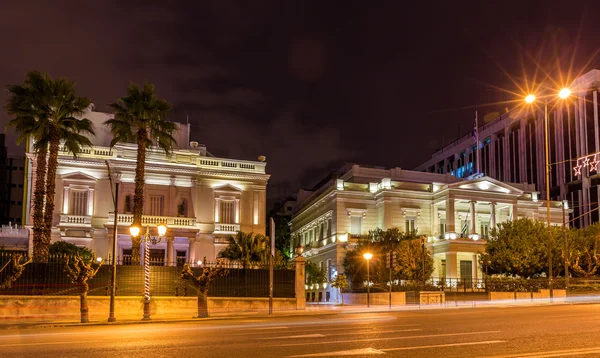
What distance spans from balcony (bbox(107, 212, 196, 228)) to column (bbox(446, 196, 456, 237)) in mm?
24853

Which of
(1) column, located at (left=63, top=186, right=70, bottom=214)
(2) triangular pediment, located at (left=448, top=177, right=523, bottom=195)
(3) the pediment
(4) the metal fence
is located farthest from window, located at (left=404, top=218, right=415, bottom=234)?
(1) column, located at (left=63, top=186, right=70, bottom=214)

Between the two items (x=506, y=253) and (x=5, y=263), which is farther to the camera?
(x=506, y=253)

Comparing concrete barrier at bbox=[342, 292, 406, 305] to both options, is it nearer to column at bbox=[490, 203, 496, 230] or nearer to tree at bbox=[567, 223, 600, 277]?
tree at bbox=[567, 223, 600, 277]

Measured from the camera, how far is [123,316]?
28.0 metres

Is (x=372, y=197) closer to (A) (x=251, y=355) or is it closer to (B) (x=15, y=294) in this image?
(B) (x=15, y=294)

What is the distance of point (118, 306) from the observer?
29.2 m

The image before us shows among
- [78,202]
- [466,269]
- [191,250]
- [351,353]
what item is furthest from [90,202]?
[351,353]

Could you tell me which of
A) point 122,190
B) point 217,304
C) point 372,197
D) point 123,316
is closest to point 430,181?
point 372,197

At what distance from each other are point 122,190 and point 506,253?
32071mm

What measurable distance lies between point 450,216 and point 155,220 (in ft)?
93.5

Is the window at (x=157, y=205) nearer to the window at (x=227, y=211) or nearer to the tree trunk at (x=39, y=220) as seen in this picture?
the window at (x=227, y=211)

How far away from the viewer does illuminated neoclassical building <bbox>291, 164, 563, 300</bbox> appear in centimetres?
5841

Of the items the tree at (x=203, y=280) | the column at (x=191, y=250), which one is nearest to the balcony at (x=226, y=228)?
the column at (x=191, y=250)

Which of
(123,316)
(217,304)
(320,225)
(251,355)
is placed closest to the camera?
(251,355)
